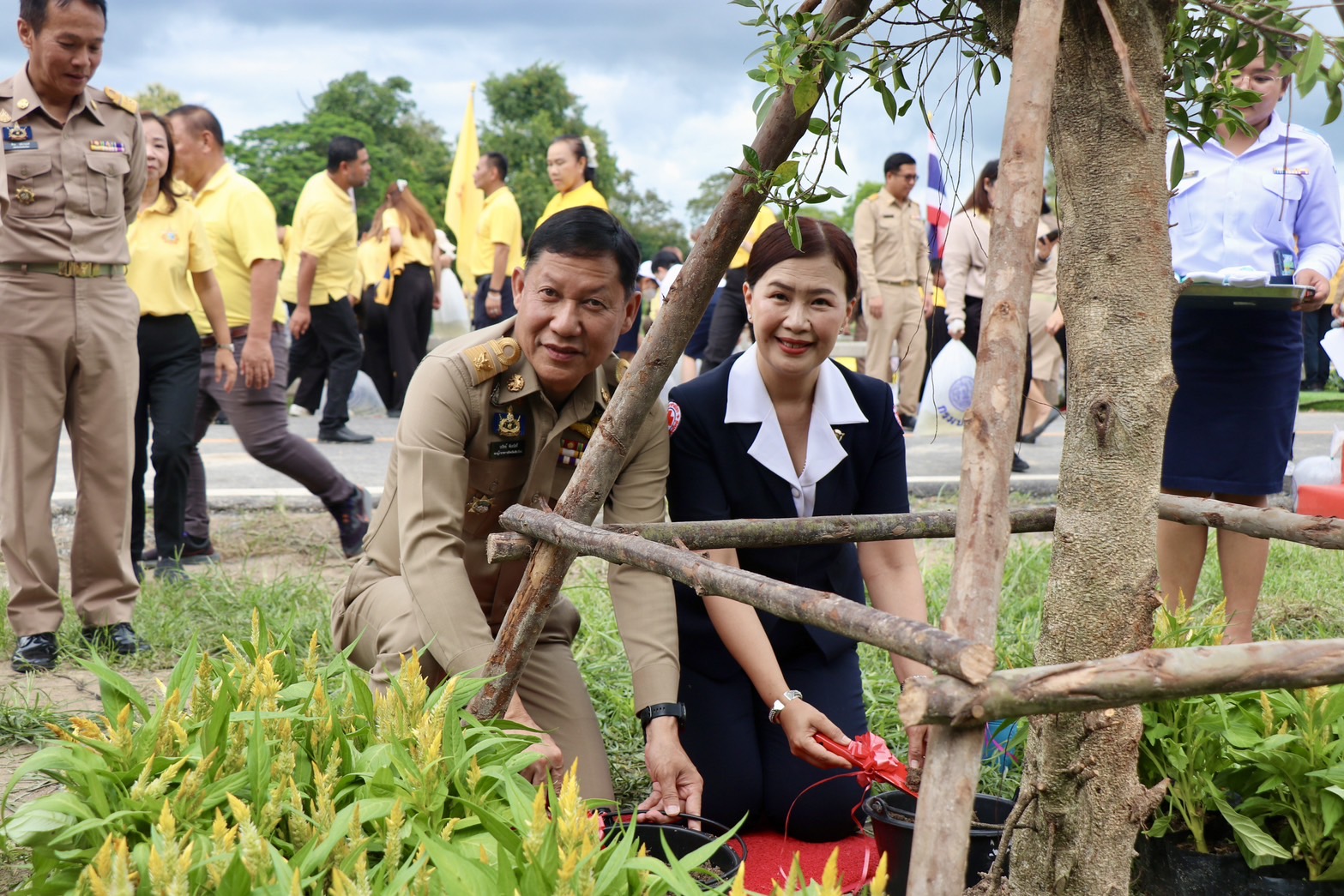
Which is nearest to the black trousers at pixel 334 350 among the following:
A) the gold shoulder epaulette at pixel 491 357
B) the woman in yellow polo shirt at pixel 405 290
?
the woman in yellow polo shirt at pixel 405 290

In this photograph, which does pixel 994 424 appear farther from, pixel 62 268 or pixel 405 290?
pixel 405 290

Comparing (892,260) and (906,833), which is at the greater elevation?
(892,260)

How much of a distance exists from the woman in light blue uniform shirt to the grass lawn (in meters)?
0.41

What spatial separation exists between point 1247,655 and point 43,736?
3.12 m

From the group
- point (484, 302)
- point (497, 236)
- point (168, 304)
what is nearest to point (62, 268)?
point (168, 304)

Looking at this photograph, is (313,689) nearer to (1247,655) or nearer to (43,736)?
(1247,655)

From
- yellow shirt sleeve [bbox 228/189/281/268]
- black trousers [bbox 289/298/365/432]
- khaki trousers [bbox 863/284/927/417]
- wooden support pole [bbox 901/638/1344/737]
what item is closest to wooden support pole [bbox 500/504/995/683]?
wooden support pole [bbox 901/638/1344/737]

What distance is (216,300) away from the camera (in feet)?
16.2

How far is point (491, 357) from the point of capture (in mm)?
2641

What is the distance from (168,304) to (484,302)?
4965 mm

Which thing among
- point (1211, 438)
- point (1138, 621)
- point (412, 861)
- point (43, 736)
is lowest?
Result: point (43, 736)

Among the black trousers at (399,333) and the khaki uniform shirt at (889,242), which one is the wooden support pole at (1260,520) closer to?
the khaki uniform shirt at (889,242)

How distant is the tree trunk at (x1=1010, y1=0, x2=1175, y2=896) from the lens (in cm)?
181

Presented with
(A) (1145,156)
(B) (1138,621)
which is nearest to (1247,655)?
(B) (1138,621)
